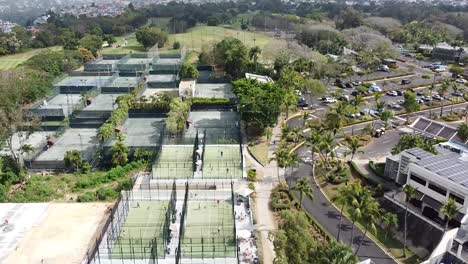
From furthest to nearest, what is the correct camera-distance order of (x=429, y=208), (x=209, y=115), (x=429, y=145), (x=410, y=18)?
(x=410, y=18) < (x=209, y=115) < (x=429, y=145) < (x=429, y=208)

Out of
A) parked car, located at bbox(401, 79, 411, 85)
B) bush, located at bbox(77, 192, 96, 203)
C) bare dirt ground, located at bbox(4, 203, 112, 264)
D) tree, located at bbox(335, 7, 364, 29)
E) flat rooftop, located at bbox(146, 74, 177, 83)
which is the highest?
tree, located at bbox(335, 7, 364, 29)

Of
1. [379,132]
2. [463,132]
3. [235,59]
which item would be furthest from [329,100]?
[463,132]

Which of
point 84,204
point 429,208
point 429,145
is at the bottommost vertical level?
point 84,204

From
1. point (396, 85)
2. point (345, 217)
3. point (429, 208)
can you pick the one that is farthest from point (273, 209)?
point (396, 85)

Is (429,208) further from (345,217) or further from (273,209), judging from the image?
(273,209)

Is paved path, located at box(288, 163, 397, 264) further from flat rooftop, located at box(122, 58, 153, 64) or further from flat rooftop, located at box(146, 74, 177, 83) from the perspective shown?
flat rooftop, located at box(122, 58, 153, 64)

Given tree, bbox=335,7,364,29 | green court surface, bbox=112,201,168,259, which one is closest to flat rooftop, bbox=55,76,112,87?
green court surface, bbox=112,201,168,259
